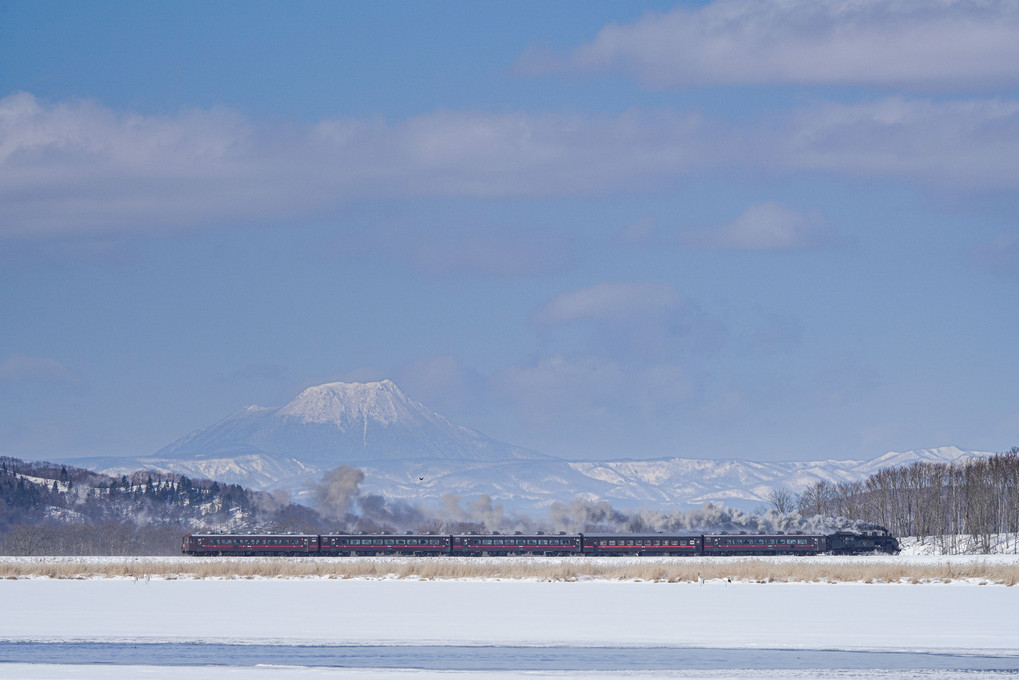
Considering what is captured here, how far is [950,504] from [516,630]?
104m

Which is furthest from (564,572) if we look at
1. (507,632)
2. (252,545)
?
(252,545)

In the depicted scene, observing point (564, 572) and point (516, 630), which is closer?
point (516, 630)

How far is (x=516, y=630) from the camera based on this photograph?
127 ft

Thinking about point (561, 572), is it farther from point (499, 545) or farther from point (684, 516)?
point (684, 516)

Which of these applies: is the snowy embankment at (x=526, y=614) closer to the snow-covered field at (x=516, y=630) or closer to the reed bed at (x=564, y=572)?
the snow-covered field at (x=516, y=630)

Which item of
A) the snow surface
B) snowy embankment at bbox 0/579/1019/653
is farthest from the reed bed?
the snow surface

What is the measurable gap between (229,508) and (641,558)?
4499 inches

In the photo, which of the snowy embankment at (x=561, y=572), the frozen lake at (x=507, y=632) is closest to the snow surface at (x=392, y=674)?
the frozen lake at (x=507, y=632)

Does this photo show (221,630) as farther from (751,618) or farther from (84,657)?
(751,618)

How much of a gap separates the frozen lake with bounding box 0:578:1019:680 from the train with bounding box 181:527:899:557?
3323 cm

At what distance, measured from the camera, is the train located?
8944cm

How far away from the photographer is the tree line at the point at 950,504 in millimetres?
115562

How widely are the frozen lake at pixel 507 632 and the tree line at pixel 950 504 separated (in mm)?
63551

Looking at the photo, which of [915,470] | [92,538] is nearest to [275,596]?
[92,538]
